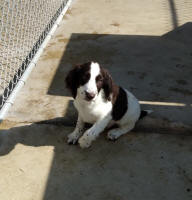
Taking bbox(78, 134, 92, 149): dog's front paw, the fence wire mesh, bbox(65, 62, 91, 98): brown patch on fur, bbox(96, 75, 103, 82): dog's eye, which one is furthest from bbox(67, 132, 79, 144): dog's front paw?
the fence wire mesh

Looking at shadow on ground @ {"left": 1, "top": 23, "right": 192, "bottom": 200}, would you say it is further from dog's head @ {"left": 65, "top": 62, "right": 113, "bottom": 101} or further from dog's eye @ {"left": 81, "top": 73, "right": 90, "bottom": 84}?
dog's eye @ {"left": 81, "top": 73, "right": 90, "bottom": 84}

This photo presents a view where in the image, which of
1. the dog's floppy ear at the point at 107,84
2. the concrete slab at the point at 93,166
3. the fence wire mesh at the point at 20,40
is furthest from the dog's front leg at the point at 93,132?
the fence wire mesh at the point at 20,40

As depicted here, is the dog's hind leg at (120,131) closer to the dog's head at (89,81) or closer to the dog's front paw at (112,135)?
the dog's front paw at (112,135)

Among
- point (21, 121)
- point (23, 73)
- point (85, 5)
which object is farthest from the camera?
point (85, 5)

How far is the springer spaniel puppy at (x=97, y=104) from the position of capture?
117 inches

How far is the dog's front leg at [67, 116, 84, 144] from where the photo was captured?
349 centimetres

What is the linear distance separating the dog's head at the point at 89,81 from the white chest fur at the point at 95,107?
0.41 feet

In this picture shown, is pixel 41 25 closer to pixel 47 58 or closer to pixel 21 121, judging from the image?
pixel 47 58

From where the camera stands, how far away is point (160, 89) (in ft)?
14.1

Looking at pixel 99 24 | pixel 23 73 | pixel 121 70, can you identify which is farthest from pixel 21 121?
pixel 99 24

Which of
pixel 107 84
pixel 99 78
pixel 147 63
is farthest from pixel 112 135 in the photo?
pixel 147 63

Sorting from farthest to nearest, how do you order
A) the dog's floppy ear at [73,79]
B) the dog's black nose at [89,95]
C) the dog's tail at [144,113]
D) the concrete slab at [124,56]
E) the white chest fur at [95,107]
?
1. the concrete slab at [124,56]
2. the dog's tail at [144,113]
3. the white chest fur at [95,107]
4. the dog's floppy ear at [73,79]
5. the dog's black nose at [89,95]

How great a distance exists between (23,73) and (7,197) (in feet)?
7.12

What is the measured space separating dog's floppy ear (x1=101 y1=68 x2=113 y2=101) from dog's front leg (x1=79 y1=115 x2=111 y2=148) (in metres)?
0.28
